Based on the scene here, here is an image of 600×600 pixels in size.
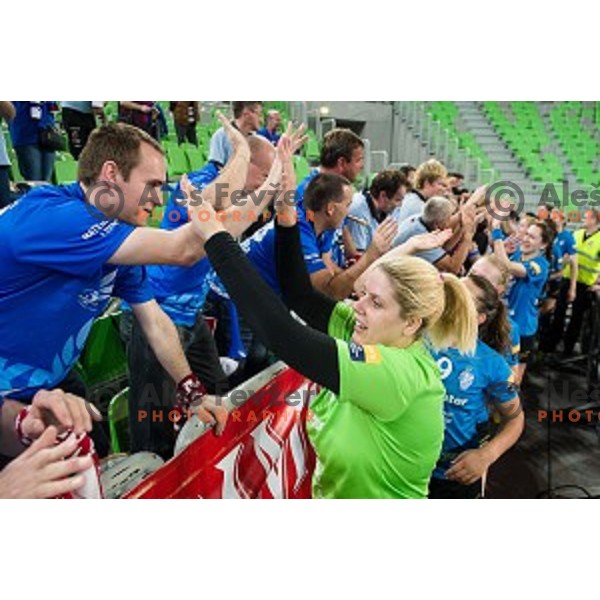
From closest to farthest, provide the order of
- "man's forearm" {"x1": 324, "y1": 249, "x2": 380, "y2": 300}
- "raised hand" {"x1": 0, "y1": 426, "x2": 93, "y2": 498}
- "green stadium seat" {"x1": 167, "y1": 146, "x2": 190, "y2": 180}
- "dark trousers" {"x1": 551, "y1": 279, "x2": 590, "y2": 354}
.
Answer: "raised hand" {"x1": 0, "y1": 426, "x2": 93, "y2": 498} → "man's forearm" {"x1": 324, "y1": 249, "x2": 380, "y2": 300} → "dark trousers" {"x1": 551, "y1": 279, "x2": 590, "y2": 354} → "green stadium seat" {"x1": 167, "y1": 146, "x2": 190, "y2": 180}

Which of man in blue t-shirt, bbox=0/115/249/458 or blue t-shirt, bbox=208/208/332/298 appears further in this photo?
blue t-shirt, bbox=208/208/332/298

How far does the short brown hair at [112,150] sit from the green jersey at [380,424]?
82 cm

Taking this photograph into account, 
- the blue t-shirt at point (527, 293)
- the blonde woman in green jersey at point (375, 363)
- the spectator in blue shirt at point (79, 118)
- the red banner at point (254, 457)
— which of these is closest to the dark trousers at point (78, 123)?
the spectator in blue shirt at point (79, 118)

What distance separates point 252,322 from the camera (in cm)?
128

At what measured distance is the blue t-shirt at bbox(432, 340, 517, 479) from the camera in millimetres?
1918

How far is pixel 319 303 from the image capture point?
178 cm

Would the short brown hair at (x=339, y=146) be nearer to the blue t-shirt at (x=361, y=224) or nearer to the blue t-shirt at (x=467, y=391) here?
the blue t-shirt at (x=361, y=224)

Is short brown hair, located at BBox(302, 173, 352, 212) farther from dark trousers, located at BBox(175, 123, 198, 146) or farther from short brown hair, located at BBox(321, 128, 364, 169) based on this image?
dark trousers, located at BBox(175, 123, 198, 146)

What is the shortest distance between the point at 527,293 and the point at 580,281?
1929 millimetres

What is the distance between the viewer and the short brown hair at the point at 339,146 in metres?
2.83

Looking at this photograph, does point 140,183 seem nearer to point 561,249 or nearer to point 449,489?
point 449,489

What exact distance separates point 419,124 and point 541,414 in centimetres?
275

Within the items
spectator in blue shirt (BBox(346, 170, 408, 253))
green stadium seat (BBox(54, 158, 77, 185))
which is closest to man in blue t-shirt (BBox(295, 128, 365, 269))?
spectator in blue shirt (BBox(346, 170, 408, 253))
